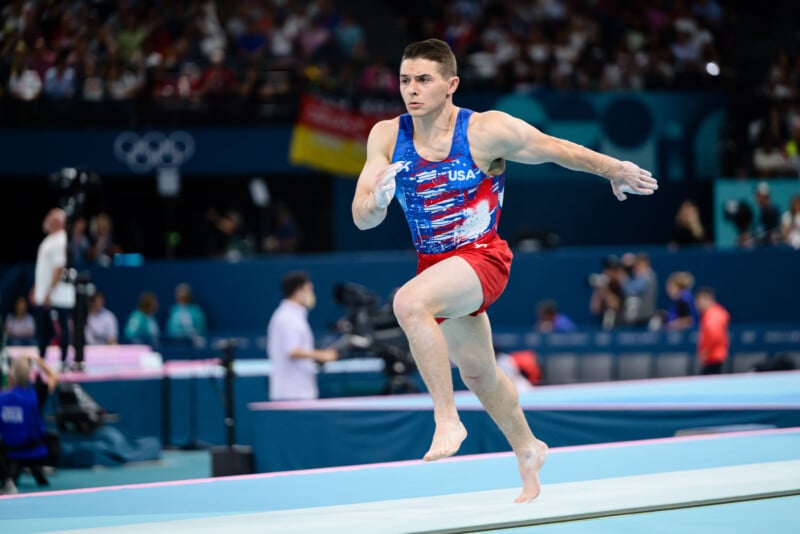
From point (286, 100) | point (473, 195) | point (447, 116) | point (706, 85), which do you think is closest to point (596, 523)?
point (473, 195)

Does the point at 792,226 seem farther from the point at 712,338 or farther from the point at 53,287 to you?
the point at 53,287

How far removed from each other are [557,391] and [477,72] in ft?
29.8

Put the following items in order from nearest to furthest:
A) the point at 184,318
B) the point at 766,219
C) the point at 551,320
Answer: the point at 551,320 → the point at 184,318 → the point at 766,219

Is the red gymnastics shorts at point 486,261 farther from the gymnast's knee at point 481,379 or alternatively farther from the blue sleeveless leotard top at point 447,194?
the gymnast's knee at point 481,379

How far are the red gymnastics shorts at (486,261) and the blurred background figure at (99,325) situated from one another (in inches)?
424

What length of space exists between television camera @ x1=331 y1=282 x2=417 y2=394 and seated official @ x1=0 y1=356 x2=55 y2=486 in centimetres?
298

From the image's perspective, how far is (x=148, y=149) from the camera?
724 inches

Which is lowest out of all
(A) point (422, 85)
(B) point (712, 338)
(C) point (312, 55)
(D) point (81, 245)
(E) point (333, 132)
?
(B) point (712, 338)

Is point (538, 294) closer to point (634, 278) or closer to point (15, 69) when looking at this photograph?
point (634, 278)

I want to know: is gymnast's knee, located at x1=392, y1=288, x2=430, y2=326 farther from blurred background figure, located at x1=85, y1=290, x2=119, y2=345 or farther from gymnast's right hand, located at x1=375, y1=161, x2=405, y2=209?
blurred background figure, located at x1=85, y1=290, x2=119, y2=345

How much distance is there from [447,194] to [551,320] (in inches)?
411

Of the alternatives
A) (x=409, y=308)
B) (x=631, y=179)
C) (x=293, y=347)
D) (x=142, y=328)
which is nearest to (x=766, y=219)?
(x=142, y=328)

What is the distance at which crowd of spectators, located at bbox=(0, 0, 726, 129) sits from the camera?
701 inches

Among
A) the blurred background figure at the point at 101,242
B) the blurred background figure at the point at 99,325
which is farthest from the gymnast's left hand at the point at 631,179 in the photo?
the blurred background figure at the point at 101,242
